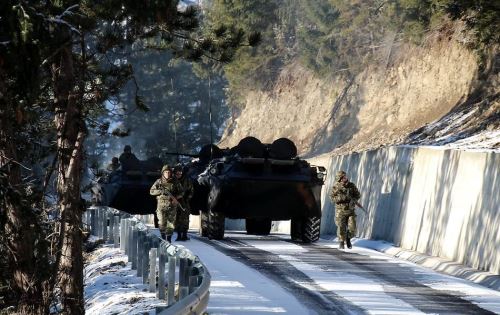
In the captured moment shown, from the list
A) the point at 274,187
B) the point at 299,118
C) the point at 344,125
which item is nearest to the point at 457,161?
the point at 274,187

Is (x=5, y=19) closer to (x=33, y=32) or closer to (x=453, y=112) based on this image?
(x=33, y=32)

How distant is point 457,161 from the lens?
18562 millimetres

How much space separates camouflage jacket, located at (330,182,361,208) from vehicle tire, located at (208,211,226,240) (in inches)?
139

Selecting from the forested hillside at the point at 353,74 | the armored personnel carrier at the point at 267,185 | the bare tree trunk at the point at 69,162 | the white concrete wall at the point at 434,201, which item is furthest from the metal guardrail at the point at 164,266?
the forested hillside at the point at 353,74

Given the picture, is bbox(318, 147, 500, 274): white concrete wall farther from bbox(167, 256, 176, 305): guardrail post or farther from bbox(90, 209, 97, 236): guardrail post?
bbox(90, 209, 97, 236): guardrail post

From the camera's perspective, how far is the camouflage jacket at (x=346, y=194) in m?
21.6

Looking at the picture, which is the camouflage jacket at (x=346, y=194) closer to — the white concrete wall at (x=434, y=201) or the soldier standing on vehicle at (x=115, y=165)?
the white concrete wall at (x=434, y=201)

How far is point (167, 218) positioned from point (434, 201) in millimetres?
6047

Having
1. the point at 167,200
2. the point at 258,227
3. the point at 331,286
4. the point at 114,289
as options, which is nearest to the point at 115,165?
the point at 258,227

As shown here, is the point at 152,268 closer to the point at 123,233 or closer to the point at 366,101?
the point at 123,233

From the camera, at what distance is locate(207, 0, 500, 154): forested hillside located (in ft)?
135

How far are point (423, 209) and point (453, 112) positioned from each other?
20.5 metres

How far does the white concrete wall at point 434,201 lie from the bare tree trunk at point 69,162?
6437mm

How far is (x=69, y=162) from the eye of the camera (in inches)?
622
